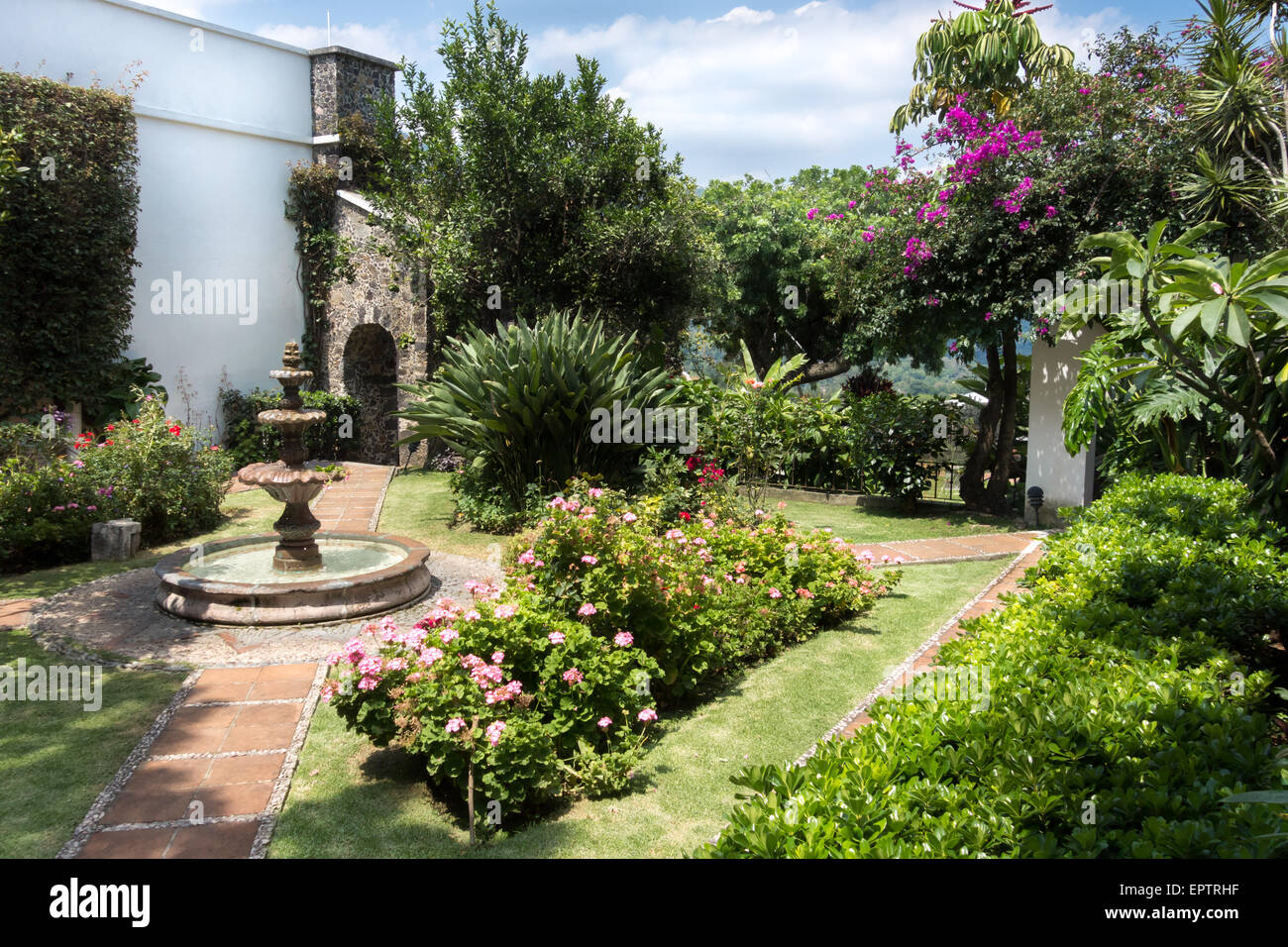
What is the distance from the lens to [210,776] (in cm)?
381

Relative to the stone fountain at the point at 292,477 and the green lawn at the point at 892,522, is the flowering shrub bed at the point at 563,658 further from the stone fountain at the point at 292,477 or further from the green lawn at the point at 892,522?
the green lawn at the point at 892,522

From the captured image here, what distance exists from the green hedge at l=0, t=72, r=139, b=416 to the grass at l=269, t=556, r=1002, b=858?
10239mm

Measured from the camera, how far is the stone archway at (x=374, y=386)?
1589cm

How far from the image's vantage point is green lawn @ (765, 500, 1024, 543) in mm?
9547

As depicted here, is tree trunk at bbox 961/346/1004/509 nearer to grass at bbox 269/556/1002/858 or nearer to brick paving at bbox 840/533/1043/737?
brick paving at bbox 840/533/1043/737

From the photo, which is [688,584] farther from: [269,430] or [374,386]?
[374,386]

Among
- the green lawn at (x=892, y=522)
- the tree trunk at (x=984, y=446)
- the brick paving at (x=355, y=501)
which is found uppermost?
the tree trunk at (x=984, y=446)

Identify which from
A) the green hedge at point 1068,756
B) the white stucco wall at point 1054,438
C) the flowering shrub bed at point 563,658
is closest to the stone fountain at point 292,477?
the flowering shrub bed at point 563,658

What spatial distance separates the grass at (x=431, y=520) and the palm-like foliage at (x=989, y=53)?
10.7m

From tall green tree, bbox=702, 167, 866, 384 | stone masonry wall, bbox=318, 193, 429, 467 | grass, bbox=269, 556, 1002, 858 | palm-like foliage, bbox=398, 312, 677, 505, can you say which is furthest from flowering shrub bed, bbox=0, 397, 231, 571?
tall green tree, bbox=702, 167, 866, 384

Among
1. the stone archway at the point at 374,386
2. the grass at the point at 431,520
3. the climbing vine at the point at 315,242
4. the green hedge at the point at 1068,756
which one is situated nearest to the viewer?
the green hedge at the point at 1068,756
